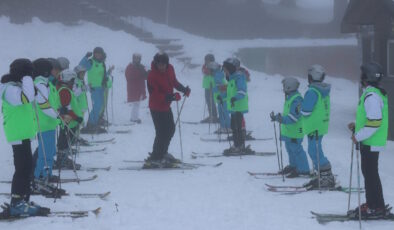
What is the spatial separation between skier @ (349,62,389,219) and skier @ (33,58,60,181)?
419cm

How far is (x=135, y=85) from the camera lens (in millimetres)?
17109

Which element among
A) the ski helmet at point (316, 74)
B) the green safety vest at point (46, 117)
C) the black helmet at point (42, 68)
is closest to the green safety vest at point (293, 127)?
the ski helmet at point (316, 74)

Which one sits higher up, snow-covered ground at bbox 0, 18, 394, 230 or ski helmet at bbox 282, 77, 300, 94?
ski helmet at bbox 282, 77, 300, 94

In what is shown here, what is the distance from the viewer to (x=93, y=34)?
92.0ft

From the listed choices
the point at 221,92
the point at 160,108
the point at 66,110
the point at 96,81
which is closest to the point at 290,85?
the point at 160,108

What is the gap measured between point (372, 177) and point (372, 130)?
610 mm

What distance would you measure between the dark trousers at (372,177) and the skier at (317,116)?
1.48m

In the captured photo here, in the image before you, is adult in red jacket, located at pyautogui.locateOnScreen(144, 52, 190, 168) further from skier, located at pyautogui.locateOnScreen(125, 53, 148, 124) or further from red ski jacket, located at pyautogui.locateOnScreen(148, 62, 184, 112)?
skier, located at pyautogui.locateOnScreen(125, 53, 148, 124)

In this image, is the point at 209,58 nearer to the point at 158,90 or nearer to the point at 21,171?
the point at 158,90

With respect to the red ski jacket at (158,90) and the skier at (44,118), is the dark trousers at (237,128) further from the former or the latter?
the skier at (44,118)

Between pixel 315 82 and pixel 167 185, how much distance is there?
278 centimetres

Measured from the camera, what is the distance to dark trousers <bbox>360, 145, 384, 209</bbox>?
675 cm

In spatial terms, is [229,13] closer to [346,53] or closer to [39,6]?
[346,53]

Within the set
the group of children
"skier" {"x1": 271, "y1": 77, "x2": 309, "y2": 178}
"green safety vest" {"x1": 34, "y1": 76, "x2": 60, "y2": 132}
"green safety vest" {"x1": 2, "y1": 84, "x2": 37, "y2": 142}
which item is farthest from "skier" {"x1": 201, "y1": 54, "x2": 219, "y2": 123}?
"green safety vest" {"x1": 2, "y1": 84, "x2": 37, "y2": 142}
